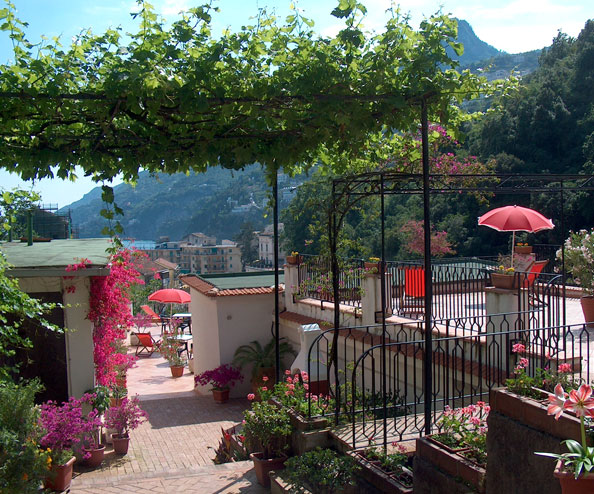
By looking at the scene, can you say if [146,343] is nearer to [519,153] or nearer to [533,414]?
[533,414]

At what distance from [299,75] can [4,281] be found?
3375 mm

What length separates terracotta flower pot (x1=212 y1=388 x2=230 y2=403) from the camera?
12.3 m

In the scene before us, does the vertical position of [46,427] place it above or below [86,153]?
below

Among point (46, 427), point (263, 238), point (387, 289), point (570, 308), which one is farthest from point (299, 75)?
point (263, 238)

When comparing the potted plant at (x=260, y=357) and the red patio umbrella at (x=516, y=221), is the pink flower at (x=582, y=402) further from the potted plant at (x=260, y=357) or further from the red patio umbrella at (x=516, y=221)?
the potted plant at (x=260, y=357)

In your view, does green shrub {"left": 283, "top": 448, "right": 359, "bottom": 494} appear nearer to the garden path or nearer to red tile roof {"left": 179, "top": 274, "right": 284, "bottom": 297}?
the garden path

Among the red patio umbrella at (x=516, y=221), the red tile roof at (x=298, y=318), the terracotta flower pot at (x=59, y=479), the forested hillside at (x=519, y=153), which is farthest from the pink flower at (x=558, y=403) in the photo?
the forested hillside at (x=519, y=153)

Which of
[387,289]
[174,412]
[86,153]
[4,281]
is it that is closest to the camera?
[86,153]

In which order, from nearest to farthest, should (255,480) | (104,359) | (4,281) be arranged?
(4,281) < (255,480) < (104,359)

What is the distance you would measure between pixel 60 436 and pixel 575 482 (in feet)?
17.7

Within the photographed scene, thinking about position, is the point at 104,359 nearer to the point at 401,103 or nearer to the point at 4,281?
the point at 4,281

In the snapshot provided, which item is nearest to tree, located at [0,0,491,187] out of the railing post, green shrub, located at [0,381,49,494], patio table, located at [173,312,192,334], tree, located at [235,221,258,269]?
the railing post

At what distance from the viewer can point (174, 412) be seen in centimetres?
1177

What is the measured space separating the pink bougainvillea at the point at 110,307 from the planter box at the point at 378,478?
419cm
